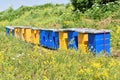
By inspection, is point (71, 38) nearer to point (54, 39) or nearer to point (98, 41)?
point (54, 39)

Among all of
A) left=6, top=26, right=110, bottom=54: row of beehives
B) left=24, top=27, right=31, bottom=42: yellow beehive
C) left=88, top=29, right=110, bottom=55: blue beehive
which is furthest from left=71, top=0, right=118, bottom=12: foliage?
left=88, top=29, right=110, bottom=55: blue beehive

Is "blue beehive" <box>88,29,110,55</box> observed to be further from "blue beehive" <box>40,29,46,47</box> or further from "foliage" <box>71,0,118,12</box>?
"foliage" <box>71,0,118,12</box>

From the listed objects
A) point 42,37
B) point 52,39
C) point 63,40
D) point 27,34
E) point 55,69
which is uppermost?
point 55,69

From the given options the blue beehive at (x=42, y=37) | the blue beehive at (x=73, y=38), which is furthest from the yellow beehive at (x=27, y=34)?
the blue beehive at (x=73, y=38)

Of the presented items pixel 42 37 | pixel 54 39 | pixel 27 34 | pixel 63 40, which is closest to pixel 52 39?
pixel 54 39

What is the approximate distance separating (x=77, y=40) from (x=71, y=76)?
8.54 m

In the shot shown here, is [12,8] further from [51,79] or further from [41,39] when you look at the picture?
[51,79]

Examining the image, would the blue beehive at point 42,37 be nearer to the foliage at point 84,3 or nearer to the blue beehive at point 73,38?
the blue beehive at point 73,38

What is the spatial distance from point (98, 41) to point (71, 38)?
8.87 ft

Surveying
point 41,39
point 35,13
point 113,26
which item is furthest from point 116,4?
point 35,13

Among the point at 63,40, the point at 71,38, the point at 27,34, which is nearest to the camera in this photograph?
the point at 71,38

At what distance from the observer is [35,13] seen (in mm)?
42125

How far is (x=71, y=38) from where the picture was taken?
57.4 feet

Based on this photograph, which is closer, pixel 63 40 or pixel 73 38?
pixel 73 38
